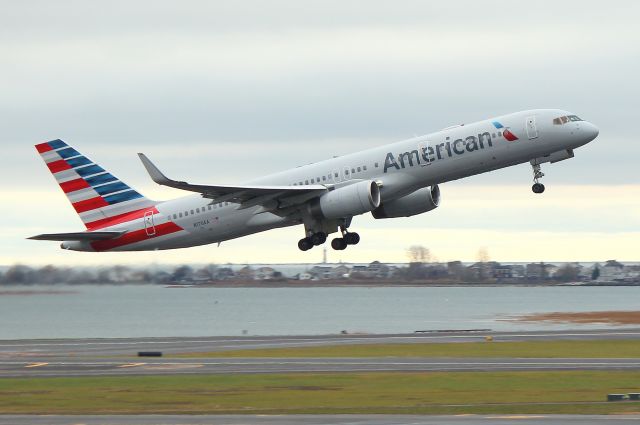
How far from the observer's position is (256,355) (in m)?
59.3

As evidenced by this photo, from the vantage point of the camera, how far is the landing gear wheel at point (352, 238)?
6075 cm

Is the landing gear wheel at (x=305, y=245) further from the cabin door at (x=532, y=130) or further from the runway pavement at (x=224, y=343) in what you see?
the cabin door at (x=532, y=130)

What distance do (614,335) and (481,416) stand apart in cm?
3873

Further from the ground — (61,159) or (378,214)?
(61,159)

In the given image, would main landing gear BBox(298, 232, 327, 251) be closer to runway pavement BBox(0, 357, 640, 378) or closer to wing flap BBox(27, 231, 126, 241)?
runway pavement BBox(0, 357, 640, 378)

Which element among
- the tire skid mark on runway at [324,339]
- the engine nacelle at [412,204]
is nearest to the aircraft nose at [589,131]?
the engine nacelle at [412,204]

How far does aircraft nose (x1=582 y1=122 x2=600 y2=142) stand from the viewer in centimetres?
5488

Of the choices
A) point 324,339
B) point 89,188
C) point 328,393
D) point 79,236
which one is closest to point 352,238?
point 324,339

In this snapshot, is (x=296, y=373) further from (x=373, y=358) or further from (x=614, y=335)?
(x=614, y=335)

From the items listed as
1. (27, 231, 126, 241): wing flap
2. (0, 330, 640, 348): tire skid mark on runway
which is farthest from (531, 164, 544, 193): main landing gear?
(27, 231, 126, 241): wing flap

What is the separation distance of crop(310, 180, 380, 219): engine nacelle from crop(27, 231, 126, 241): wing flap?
1419 cm

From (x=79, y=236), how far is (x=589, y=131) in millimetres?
29382

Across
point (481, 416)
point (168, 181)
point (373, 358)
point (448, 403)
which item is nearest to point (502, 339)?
point (373, 358)

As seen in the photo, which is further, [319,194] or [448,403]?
[319,194]
